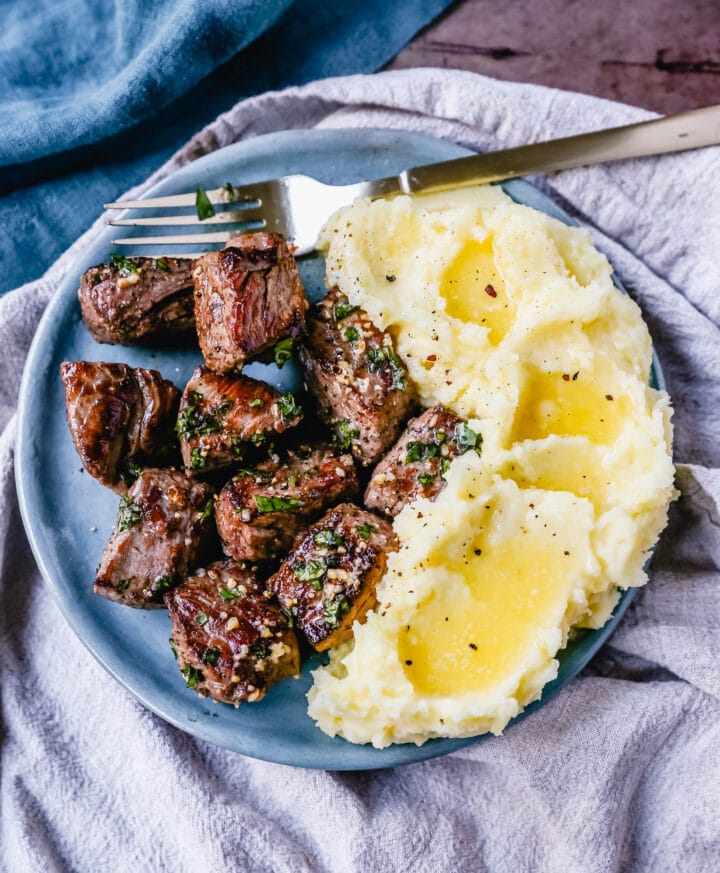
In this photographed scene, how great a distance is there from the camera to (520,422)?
13.6 feet

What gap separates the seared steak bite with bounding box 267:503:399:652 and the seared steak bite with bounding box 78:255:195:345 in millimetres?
1378

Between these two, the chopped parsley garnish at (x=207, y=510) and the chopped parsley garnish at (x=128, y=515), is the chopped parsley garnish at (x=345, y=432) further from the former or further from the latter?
the chopped parsley garnish at (x=128, y=515)

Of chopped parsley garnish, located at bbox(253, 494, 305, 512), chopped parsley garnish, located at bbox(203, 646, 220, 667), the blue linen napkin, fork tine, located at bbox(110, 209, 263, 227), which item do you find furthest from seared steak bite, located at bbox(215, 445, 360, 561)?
the blue linen napkin

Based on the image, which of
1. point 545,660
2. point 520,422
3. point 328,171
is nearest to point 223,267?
point 328,171

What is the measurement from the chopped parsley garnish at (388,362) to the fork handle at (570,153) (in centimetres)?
97

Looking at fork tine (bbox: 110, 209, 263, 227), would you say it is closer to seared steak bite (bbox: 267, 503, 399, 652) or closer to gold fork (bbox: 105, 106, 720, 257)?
gold fork (bbox: 105, 106, 720, 257)

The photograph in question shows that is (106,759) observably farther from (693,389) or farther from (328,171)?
(693,389)

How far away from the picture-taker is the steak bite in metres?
3.89

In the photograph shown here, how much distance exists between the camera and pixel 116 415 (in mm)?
4172

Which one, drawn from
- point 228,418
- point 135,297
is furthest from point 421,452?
point 135,297

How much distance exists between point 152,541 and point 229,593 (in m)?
0.46

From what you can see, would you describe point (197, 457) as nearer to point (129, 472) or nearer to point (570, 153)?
point (129, 472)

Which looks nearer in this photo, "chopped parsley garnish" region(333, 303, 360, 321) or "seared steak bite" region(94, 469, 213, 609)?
"seared steak bite" region(94, 469, 213, 609)

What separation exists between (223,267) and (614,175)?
7.34ft
